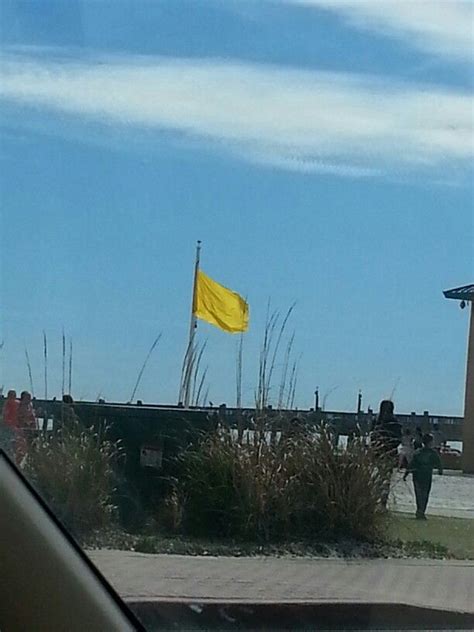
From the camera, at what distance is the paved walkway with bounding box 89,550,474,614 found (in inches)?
121

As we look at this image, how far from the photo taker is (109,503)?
353 cm

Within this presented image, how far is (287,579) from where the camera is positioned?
3281 mm

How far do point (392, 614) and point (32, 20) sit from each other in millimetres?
2165

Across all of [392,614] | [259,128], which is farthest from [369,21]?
[392,614]

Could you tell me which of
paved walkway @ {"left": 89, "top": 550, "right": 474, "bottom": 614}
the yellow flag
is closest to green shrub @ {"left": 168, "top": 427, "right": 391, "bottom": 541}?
paved walkway @ {"left": 89, "top": 550, "right": 474, "bottom": 614}

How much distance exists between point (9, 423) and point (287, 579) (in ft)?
3.74

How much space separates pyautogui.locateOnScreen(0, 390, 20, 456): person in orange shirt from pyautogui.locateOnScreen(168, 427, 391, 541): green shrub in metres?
0.58

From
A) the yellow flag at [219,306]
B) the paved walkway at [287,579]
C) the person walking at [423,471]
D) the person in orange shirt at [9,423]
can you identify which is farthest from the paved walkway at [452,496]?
the person in orange shirt at [9,423]

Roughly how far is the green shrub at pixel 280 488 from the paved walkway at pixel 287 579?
9cm

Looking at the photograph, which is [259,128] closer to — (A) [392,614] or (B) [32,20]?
(B) [32,20]

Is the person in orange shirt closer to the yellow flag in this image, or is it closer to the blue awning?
the yellow flag

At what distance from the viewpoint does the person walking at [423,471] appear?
2945 mm

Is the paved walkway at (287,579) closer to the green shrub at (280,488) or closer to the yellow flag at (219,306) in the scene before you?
the green shrub at (280,488)

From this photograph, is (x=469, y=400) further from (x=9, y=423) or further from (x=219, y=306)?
(x=9, y=423)
